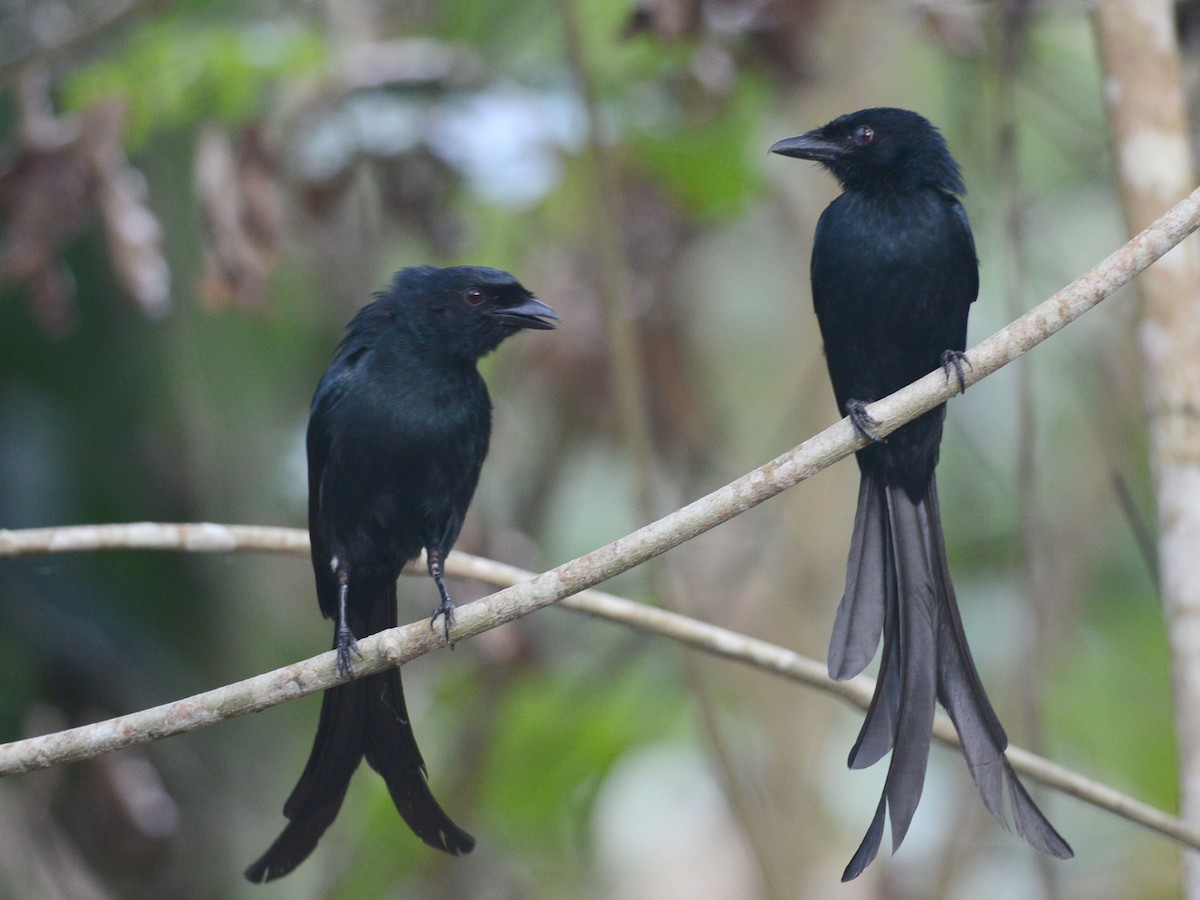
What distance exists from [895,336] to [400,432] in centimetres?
105

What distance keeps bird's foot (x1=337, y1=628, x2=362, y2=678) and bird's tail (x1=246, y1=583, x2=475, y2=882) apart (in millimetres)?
70

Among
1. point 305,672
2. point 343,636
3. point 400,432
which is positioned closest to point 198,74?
point 400,432

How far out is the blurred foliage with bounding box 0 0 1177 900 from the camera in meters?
4.05

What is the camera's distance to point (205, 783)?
5.04 metres

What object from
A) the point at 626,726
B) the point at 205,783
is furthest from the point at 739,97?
the point at 205,783

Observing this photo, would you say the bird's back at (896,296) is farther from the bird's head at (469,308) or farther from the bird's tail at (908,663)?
the bird's head at (469,308)

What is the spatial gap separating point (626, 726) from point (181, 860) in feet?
5.69

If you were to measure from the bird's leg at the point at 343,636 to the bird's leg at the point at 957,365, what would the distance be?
112 centimetres

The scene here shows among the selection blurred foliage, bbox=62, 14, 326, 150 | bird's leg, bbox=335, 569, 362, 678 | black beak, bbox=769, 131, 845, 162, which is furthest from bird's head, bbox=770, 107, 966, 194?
blurred foliage, bbox=62, 14, 326, 150

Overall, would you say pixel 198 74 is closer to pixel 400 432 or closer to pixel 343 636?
pixel 400 432

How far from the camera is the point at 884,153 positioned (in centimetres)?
292

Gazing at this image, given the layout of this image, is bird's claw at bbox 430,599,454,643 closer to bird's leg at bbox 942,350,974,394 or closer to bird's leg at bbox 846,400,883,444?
bird's leg at bbox 846,400,883,444

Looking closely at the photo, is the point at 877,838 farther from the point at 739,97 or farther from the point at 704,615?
the point at 739,97

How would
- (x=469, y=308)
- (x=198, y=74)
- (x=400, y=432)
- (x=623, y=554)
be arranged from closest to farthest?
(x=623, y=554) < (x=400, y=432) < (x=469, y=308) < (x=198, y=74)
